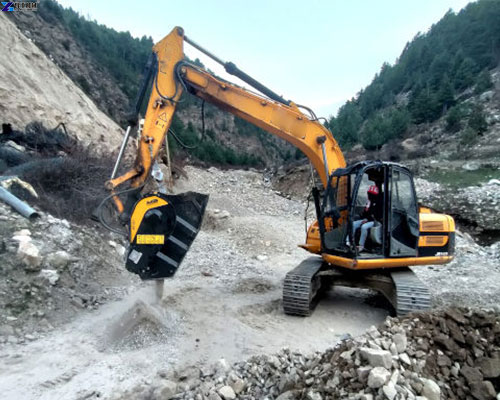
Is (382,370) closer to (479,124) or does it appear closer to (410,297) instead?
(410,297)

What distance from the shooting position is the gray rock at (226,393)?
3080 mm

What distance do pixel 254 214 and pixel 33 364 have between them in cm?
1170

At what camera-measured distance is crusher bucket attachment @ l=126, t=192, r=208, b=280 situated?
4.16 m

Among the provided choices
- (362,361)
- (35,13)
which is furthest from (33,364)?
(35,13)

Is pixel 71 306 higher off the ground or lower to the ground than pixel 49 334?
higher

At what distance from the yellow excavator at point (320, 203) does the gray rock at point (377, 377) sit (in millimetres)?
2394

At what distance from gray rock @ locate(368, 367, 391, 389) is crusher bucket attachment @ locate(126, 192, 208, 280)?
2.46m

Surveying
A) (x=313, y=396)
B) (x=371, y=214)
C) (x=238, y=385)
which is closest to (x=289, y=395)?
(x=313, y=396)

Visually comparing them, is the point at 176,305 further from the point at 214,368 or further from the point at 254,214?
the point at 254,214

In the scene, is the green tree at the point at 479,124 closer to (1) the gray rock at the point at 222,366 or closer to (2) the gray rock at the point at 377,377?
(1) the gray rock at the point at 222,366

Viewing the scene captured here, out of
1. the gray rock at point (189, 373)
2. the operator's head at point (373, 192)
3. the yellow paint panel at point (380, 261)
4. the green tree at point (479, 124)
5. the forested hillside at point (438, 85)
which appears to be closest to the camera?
the gray rock at point (189, 373)

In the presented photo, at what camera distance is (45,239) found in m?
5.54

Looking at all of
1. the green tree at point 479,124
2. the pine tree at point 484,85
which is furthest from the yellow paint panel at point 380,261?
the pine tree at point 484,85

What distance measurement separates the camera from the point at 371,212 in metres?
5.39
